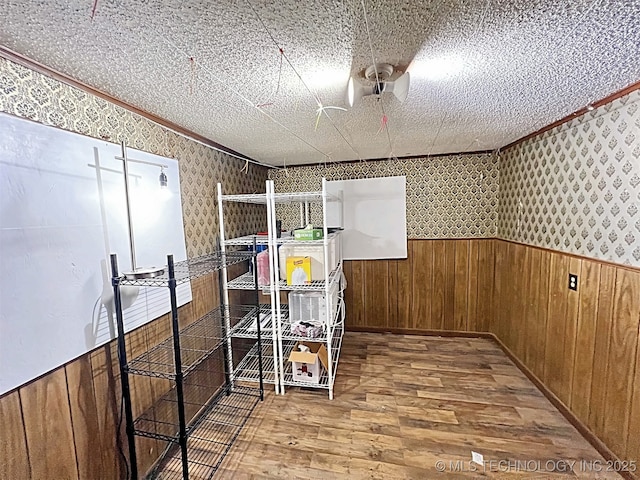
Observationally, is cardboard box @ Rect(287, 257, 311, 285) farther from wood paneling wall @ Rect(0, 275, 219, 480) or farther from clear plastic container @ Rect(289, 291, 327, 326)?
wood paneling wall @ Rect(0, 275, 219, 480)

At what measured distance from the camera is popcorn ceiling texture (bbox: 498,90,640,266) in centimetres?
156

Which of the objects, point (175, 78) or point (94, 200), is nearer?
point (175, 78)

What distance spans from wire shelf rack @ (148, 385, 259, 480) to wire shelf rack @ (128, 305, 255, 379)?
15.0 inches

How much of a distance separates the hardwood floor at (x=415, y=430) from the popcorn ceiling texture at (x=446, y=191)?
4.68ft

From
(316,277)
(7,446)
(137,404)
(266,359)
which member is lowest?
(266,359)

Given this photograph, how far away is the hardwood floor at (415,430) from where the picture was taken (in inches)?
65.9

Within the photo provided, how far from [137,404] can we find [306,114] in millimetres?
1945

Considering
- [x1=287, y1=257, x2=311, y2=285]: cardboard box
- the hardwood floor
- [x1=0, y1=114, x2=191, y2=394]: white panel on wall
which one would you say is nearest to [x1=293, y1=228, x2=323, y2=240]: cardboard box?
[x1=287, y1=257, x2=311, y2=285]: cardboard box

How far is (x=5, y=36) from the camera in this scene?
933mm

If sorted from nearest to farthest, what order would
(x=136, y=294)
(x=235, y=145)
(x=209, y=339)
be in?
(x=136, y=294), (x=209, y=339), (x=235, y=145)

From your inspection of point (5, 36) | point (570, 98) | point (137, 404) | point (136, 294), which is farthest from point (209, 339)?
point (570, 98)

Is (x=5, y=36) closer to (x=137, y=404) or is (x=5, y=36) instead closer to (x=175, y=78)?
(x=175, y=78)

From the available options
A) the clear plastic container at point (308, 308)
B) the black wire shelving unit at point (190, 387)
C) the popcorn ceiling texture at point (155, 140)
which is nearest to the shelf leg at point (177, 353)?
the black wire shelving unit at point (190, 387)

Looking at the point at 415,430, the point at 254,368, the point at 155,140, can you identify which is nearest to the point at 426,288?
the point at 415,430
